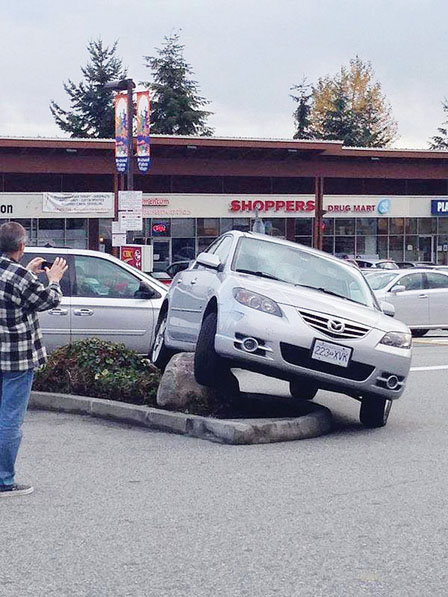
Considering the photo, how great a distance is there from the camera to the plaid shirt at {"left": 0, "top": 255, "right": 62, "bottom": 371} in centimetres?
655

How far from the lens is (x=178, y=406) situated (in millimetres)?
9133

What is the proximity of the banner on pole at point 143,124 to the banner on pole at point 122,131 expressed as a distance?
0.44m

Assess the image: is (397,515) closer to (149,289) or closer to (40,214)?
(149,289)

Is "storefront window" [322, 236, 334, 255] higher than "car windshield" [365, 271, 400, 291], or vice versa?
"storefront window" [322, 236, 334, 255]

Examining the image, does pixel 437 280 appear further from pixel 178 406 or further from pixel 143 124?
pixel 178 406

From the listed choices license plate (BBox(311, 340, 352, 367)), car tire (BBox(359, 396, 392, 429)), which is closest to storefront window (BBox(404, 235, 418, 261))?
car tire (BBox(359, 396, 392, 429))

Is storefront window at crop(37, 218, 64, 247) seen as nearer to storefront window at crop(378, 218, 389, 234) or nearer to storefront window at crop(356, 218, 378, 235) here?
storefront window at crop(356, 218, 378, 235)

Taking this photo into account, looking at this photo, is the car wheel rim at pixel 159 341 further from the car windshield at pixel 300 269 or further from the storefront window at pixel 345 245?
the storefront window at pixel 345 245

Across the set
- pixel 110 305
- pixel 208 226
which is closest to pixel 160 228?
pixel 208 226

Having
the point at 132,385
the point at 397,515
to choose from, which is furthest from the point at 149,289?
the point at 397,515

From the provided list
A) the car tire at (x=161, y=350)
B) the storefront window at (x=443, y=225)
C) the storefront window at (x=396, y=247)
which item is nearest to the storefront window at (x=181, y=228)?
the storefront window at (x=396, y=247)

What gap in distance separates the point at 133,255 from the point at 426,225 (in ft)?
103

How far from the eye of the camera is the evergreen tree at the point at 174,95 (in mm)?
74062

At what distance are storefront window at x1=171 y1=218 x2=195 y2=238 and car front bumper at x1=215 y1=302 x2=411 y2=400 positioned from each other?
134 ft
